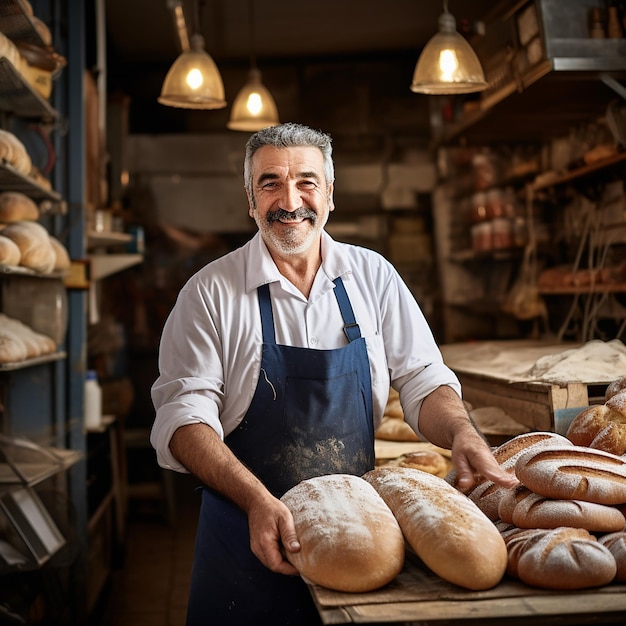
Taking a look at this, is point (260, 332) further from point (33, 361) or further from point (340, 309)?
point (33, 361)

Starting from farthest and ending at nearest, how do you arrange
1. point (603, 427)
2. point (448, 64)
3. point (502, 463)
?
point (448, 64), point (603, 427), point (502, 463)

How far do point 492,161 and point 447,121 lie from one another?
51 cm

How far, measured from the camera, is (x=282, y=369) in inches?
89.2

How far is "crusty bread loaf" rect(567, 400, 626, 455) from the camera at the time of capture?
204 cm

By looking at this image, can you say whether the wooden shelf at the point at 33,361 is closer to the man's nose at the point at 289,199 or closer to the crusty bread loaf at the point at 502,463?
the man's nose at the point at 289,199

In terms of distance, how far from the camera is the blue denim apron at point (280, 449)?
6.93 feet

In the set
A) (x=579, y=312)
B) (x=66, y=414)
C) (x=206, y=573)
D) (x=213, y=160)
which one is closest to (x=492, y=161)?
(x=579, y=312)

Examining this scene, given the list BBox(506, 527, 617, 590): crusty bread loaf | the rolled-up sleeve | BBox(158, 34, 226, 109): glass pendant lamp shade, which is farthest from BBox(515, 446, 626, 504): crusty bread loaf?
BBox(158, 34, 226, 109): glass pendant lamp shade

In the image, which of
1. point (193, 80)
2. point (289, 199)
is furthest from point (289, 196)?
point (193, 80)

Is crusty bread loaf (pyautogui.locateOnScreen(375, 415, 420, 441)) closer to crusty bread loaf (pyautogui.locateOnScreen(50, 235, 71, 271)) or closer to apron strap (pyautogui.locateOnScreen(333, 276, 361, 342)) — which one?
apron strap (pyautogui.locateOnScreen(333, 276, 361, 342))

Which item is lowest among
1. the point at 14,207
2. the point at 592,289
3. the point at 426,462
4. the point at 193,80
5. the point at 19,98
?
the point at 426,462

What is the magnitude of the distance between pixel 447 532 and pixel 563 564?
0.67ft

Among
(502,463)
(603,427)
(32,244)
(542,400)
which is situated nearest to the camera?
(502,463)

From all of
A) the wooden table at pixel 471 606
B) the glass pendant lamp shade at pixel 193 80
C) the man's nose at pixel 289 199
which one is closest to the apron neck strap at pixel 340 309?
the man's nose at pixel 289 199
